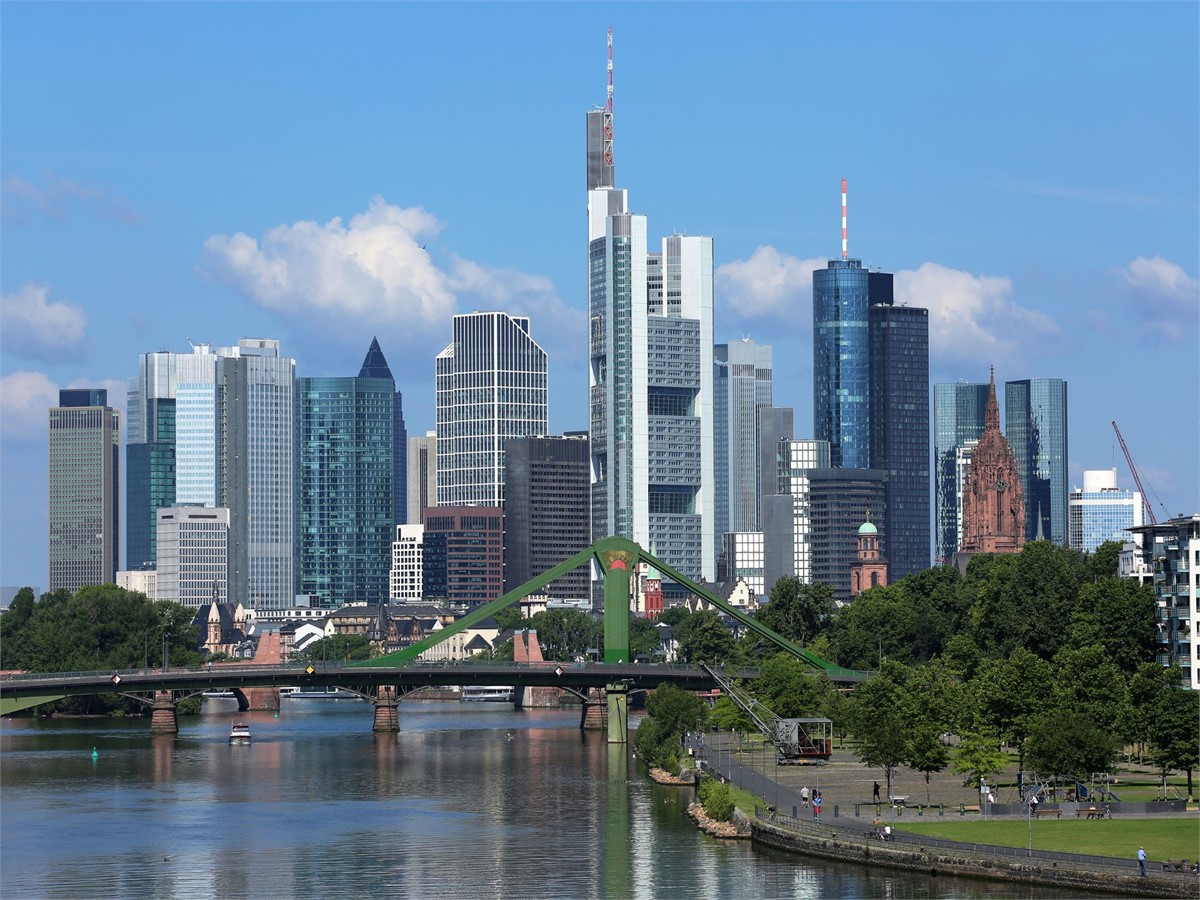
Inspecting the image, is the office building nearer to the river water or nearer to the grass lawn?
the river water

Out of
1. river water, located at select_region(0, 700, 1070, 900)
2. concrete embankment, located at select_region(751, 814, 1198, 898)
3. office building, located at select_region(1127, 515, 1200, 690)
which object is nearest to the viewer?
concrete embankment, located at select_region(751, 814, 1198, 898)

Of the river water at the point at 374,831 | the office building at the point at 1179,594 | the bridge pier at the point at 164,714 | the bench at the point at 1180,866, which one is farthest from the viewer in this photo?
the bridge pier at the point at 164,714

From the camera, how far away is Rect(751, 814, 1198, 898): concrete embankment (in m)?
75.6

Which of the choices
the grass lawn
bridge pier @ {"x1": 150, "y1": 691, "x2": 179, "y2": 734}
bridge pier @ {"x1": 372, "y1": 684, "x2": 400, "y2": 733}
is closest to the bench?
the grass lawn

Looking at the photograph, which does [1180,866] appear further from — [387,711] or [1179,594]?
[387,711]

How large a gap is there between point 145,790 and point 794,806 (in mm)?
45908

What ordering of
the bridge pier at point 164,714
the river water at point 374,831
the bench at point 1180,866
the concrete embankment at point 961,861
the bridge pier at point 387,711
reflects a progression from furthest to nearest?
the bridge pier at point 387,711 → the bridge pier at point 164,714 → the river water at point 374,831 → the bench at point 1180,866 → the concrete embankment at point 961,861

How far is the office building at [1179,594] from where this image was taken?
135m

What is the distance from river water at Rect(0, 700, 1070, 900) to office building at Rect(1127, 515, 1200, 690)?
3351 centimetres

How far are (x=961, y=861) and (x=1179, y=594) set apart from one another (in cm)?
5983

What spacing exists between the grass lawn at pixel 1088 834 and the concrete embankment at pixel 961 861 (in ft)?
8.57

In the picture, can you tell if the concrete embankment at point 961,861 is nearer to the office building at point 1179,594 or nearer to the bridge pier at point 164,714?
the office building at point 1179,594

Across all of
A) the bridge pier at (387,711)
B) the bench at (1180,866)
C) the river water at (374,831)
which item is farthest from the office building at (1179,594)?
the bridge pier at (387,711)

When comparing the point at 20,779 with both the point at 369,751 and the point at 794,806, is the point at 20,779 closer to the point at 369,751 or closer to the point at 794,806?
the point at 369,751
